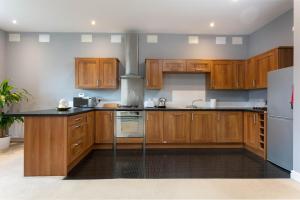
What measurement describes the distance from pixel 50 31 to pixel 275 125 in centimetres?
578

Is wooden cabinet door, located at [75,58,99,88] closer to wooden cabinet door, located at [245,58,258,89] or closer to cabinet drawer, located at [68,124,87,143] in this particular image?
cabinet drawer, located at [68,124,87,143]

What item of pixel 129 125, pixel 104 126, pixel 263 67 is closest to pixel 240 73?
pixel 263 67

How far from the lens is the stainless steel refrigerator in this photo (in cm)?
343

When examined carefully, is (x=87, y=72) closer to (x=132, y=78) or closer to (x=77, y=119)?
(x=132, y=78)

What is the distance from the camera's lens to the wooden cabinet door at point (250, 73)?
5124 mm

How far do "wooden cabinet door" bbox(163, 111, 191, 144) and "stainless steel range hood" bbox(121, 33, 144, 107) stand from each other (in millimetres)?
1065

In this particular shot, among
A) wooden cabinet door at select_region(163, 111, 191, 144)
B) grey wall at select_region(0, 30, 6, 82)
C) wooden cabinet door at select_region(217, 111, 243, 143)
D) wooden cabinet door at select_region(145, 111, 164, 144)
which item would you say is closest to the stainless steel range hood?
wooden cabinet door at select_region(145, 111, 164, 144)

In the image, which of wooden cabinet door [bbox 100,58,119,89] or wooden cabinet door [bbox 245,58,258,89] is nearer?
wooden cabinet door [bbox 245,58,258,89]

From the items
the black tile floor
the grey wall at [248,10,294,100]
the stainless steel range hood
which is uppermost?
the grey wall at [248,10,294,100]

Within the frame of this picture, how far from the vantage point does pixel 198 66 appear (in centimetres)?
552

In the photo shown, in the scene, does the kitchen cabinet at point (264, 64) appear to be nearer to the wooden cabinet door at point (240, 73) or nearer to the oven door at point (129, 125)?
the wooden cabinet door at point (240, 73)

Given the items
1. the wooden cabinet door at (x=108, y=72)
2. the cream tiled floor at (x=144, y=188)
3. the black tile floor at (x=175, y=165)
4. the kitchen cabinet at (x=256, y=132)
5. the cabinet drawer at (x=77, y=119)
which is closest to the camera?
the cream tiled floor at (x=144, y=188)

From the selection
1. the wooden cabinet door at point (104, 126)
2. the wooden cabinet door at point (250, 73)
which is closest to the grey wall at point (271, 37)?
the wooden cabinet door at point (250, 73)

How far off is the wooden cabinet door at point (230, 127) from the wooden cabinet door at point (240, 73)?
855mm
